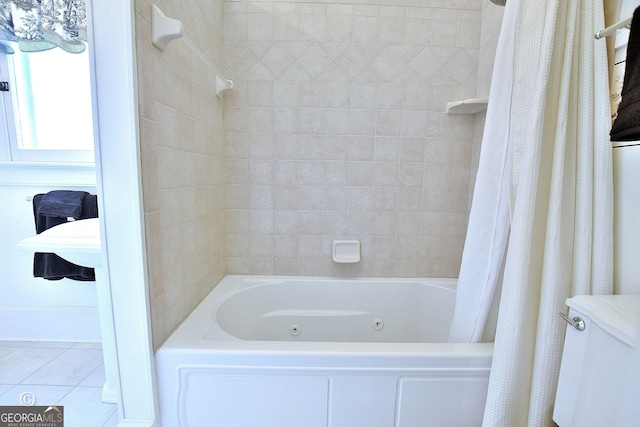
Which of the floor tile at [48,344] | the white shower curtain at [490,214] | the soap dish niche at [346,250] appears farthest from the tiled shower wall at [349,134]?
the floor tile at [48,344]

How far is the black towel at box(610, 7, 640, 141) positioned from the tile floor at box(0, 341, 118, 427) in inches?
80.8

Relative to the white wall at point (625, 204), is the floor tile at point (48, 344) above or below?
below

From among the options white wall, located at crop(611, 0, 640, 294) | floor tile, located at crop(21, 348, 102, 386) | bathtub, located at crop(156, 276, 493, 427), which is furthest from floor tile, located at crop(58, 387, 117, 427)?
white wall, located at crop(611, 0, 640, 294)

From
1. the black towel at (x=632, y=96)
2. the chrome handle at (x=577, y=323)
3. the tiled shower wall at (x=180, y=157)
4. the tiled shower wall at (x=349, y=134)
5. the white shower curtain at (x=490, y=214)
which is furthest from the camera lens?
the tiled shower wall at (x=349, y=134)

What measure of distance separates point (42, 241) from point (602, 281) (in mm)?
2102

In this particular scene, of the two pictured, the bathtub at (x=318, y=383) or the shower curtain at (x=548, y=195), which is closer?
the shower curtain at (x=548, y=195)

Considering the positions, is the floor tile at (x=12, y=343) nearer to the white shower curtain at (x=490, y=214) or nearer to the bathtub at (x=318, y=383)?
the bathtub at (x=318, y=383)

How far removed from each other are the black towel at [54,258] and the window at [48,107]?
0.29 meters

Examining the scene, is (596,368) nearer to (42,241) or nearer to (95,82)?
(95,82)

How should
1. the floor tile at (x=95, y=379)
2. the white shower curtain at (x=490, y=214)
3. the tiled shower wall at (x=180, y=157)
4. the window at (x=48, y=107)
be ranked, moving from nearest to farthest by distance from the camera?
the tiled shower wall at (x=180, y=157)
the white shower curtain at (x=490, y=214)
the floor tile at (x=95, y=379)
the window at (x=48, y=107)

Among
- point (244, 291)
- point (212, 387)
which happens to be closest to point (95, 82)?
point (212, 387)

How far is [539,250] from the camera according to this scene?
2.97ft

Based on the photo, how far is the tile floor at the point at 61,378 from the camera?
49.7 inches

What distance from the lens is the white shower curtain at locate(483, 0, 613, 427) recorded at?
83cm
